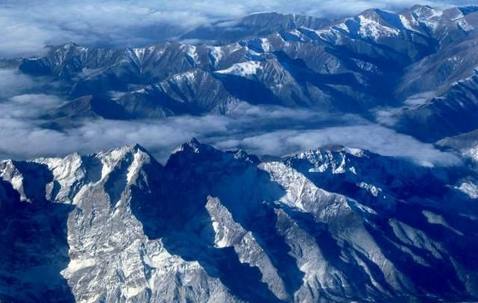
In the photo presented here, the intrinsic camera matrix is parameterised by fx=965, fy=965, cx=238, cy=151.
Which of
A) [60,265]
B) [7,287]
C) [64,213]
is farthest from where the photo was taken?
[64,213]

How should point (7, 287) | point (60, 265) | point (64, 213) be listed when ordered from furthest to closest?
point (64, 213), point (60, 265), point (7, 287)

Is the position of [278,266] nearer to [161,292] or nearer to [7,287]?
[161,292]

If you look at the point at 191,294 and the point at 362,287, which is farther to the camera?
the point at 362,287

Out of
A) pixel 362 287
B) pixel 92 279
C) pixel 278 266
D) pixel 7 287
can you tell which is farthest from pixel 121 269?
pixel 362 287

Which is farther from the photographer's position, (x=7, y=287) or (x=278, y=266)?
(x=278, y=266)

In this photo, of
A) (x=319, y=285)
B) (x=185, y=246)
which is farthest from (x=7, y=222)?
(x=319, y=285)

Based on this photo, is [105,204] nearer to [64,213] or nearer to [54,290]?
[64,213]

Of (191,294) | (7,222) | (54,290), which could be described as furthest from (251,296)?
(7,222)
